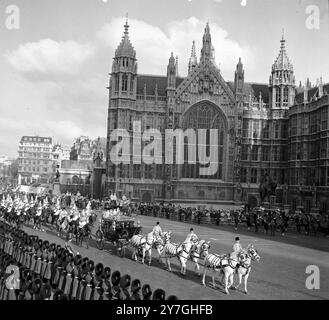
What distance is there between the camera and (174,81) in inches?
2586

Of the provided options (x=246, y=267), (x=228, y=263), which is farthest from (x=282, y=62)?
(x=228, y=263)

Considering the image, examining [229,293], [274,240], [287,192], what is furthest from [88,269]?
[287,192]

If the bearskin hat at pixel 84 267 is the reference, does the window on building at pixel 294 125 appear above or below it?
above

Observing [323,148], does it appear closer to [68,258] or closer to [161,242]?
[161,242]

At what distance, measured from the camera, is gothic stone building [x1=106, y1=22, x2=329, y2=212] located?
2539 inches

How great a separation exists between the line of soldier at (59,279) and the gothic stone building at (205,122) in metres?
44.4

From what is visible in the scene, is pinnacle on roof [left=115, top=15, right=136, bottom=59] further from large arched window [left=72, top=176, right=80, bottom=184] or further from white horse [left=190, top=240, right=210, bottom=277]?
white horse [left=190, top=240, right=210, bottom=277]

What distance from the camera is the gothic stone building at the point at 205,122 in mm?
64500

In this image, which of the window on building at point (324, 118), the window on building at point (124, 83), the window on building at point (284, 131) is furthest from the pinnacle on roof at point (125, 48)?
the window on building at point (324, 118)

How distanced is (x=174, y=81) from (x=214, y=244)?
39.6m

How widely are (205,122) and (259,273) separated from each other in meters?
47.6

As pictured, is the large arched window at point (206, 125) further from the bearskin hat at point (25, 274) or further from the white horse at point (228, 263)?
the bearskin hat at point (25, 274)

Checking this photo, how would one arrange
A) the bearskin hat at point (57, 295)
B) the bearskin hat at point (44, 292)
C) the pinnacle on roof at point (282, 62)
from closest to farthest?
the bearskin hat at point (57, 295), the bearskin hat at point (44, 292), the pinnacle on roof at point (282, 62)

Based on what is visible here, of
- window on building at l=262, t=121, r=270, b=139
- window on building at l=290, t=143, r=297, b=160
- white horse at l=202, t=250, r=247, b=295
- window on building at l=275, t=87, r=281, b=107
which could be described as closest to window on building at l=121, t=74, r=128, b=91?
window on building at l=262, t=121, r=270, b=139
